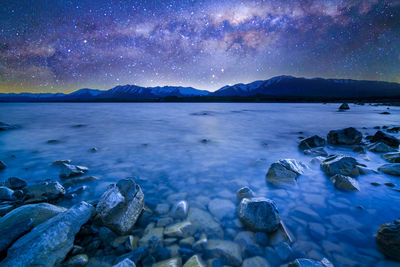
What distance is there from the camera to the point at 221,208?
2754 mm

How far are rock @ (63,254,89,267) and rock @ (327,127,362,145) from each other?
324 inches

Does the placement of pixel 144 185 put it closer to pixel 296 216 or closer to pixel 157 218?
pixel 157 218

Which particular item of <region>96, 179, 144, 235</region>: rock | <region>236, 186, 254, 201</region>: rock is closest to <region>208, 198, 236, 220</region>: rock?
<region>236, 186, 254, 201</region>: rock

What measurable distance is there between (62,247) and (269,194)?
3066 millimetres

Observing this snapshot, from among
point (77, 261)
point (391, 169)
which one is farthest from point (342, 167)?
point (77, 261)

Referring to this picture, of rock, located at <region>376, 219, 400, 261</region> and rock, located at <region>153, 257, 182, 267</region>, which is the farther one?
rock, located at <region>376, 219, 400, 261</region>

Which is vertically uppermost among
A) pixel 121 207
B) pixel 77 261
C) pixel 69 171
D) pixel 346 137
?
pixel 346 137

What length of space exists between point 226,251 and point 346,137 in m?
7.26

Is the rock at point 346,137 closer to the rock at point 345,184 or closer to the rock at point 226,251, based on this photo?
the rock at point 345,184

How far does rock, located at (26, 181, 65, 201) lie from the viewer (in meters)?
2.81

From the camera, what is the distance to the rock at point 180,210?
100 inches

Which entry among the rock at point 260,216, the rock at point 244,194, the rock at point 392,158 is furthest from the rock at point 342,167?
the rock at point 260,216

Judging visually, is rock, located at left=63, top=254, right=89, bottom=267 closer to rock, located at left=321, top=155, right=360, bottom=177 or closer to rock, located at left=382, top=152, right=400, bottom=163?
rock, located at left=321, top=155, right=360, bottom=177

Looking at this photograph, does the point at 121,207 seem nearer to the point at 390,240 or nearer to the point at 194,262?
the point at 194,262
